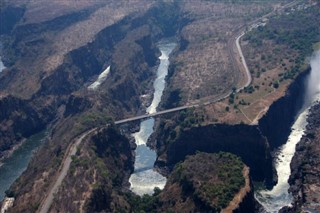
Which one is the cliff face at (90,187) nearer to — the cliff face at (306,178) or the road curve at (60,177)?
the road curve at (60,177)

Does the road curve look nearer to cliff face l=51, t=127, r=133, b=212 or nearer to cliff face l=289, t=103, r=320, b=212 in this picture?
cliff face l=51, t=127, r=133, b=212

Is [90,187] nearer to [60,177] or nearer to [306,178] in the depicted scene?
[60,177]

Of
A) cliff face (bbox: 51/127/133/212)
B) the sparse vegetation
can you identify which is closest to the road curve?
cliff face (bbox: 51/127/133/212)

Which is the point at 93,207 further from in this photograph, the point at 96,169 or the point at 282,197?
the point at 282,197

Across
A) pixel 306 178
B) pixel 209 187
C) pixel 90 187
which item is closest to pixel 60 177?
pixel 90 187

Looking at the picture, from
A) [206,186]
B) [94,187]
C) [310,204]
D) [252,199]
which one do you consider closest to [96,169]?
[94,187]

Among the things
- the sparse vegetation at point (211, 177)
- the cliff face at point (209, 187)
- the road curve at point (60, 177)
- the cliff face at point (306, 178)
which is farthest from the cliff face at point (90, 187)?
the cliff face at point (306, 178)

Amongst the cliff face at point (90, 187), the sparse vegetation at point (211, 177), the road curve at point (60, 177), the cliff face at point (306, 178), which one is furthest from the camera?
the cliff face at point (90, 187)

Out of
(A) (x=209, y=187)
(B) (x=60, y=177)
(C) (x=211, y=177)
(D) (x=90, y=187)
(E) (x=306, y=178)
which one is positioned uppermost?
(B) (x=60, y=177)

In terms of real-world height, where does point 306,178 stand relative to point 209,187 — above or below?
below

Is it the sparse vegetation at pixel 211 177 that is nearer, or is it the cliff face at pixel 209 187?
the cliff face at pixel 209 187

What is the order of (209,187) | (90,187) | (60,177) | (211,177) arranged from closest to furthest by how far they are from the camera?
(209,187) < (211,177) < (90,187) < (60,177)

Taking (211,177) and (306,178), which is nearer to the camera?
(211,177)
